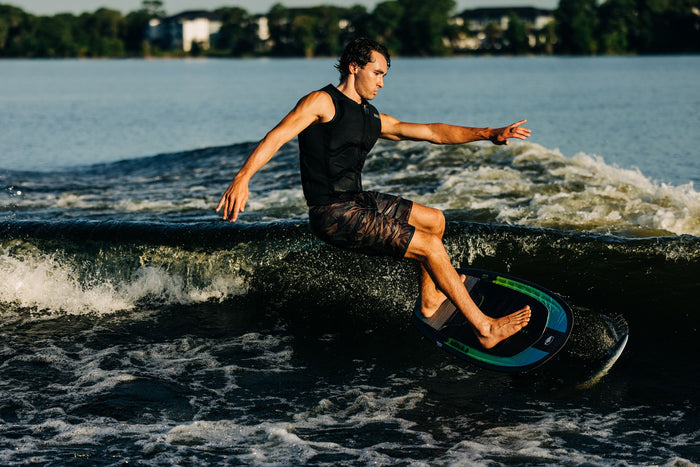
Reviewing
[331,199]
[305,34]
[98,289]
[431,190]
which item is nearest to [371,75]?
[331,199]

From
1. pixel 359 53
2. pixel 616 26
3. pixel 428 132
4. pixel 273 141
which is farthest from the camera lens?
pixel 616 26

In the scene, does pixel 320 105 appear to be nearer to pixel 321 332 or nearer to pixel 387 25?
pixel 321 332

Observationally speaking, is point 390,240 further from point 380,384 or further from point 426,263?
point 380,384

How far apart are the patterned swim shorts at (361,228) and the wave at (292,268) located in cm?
228

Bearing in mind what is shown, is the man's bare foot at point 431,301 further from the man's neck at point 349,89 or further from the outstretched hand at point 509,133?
the man's neck at point 349,89

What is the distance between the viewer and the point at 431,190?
48.0 feet

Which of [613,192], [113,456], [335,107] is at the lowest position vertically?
[113,456]

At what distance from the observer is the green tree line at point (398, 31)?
125875mm

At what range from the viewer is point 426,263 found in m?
6.23

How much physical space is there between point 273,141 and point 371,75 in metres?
1.00

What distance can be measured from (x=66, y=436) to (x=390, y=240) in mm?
2703

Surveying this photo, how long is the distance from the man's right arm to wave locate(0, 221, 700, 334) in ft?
9.73

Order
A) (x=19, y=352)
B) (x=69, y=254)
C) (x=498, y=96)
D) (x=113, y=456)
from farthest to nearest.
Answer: (x=498, y=96) < (x=69, y=254) < (x=19, y=352) < (x=113, y=456)

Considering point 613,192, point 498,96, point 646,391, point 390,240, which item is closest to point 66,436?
point 390,240
